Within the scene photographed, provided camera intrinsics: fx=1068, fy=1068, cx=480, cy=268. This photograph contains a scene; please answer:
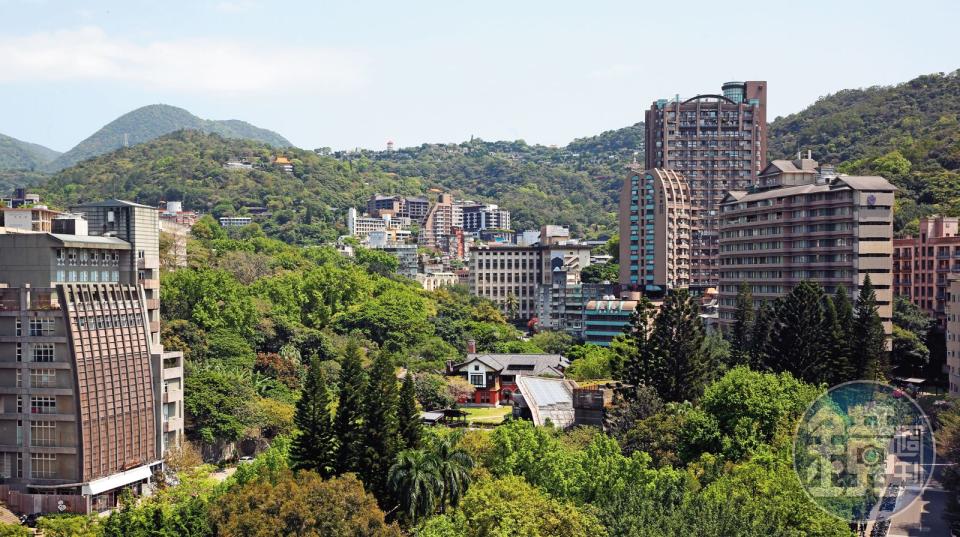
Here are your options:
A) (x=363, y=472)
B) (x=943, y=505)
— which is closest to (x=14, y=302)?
(x=363, y=472)

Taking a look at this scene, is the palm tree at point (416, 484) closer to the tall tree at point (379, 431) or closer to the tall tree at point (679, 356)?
the tall tree at point (379, 431)

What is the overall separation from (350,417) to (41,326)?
13.4 meters

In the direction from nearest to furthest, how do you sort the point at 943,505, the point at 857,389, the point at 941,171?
the point at 943,505 < the point at 857,389 < the point at 941,171

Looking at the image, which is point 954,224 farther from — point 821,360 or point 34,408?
point 34,408

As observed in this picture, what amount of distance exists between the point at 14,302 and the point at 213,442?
13.6 m

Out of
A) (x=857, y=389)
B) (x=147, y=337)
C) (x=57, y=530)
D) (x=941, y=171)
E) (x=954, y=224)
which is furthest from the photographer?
(x=941, y=171)

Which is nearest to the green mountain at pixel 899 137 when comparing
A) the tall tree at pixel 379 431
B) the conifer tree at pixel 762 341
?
the conifer tree at pixel 762 341

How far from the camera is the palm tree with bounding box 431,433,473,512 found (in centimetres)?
4119

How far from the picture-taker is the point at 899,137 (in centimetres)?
11906

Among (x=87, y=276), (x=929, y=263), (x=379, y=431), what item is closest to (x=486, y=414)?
(x=379, y=431)

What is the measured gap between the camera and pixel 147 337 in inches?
1923

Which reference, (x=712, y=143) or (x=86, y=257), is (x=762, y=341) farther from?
(x=712, y=143)

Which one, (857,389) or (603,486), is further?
(857,389)

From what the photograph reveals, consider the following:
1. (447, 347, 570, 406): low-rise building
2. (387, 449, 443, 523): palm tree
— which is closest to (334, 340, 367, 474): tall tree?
(387, 449, 443, 523): palm tree
